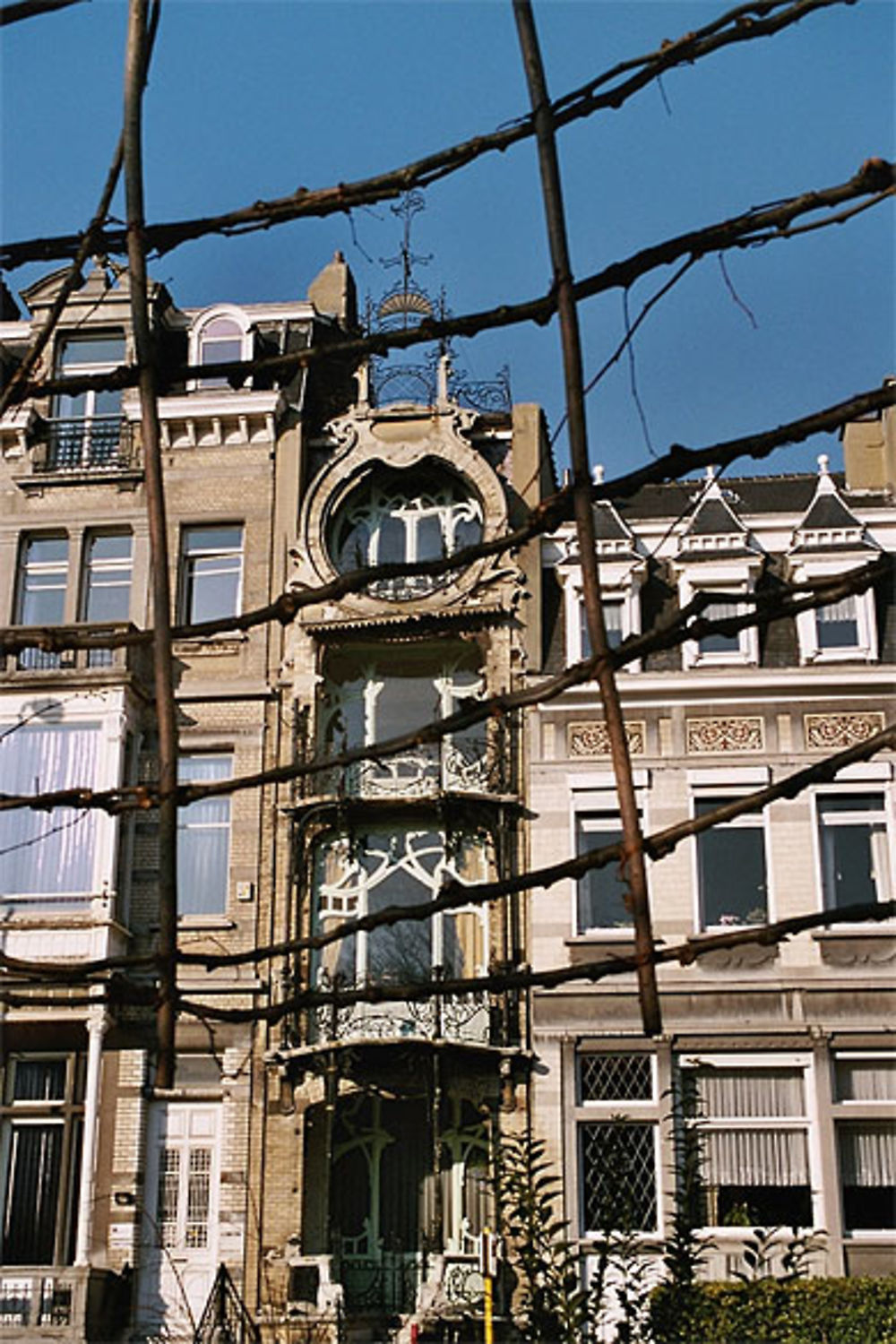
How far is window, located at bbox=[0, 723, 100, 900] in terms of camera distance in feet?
89.0

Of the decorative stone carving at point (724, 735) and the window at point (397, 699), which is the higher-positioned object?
the window at point (397, 699)

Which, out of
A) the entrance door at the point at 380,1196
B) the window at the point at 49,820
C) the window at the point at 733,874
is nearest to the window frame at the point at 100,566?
the window at the point at 49,820

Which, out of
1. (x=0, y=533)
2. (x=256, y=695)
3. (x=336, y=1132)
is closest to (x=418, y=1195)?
(x=336, y=1132)

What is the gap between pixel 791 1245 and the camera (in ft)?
28.7

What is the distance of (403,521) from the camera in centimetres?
2994

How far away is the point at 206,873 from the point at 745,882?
26.6 feet

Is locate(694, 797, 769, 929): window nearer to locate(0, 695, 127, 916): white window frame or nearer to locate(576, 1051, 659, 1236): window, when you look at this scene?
locate(576, 1051, 659, 1236): window

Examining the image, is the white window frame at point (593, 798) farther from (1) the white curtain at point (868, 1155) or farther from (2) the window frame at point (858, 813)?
(1) the white curtain at point (868, 1155)

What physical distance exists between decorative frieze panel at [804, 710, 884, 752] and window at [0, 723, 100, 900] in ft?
34.8

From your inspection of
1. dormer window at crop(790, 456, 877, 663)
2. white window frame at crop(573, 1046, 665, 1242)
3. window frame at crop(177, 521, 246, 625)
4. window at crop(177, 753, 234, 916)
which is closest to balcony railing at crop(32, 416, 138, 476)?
window frame at crop(177, 521, 246, 625)

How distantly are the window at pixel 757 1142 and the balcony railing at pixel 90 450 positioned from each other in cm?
1370

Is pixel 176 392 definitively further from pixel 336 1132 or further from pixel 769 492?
pixel 336 1132

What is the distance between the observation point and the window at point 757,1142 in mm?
24688

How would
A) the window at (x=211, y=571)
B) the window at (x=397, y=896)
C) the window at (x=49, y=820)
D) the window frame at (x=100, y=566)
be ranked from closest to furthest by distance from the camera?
the window at (x=397, y=896) < the window at (x=49, y=820) < the window frame at (x=100, y=566) < the window at (x=211, y=571)
